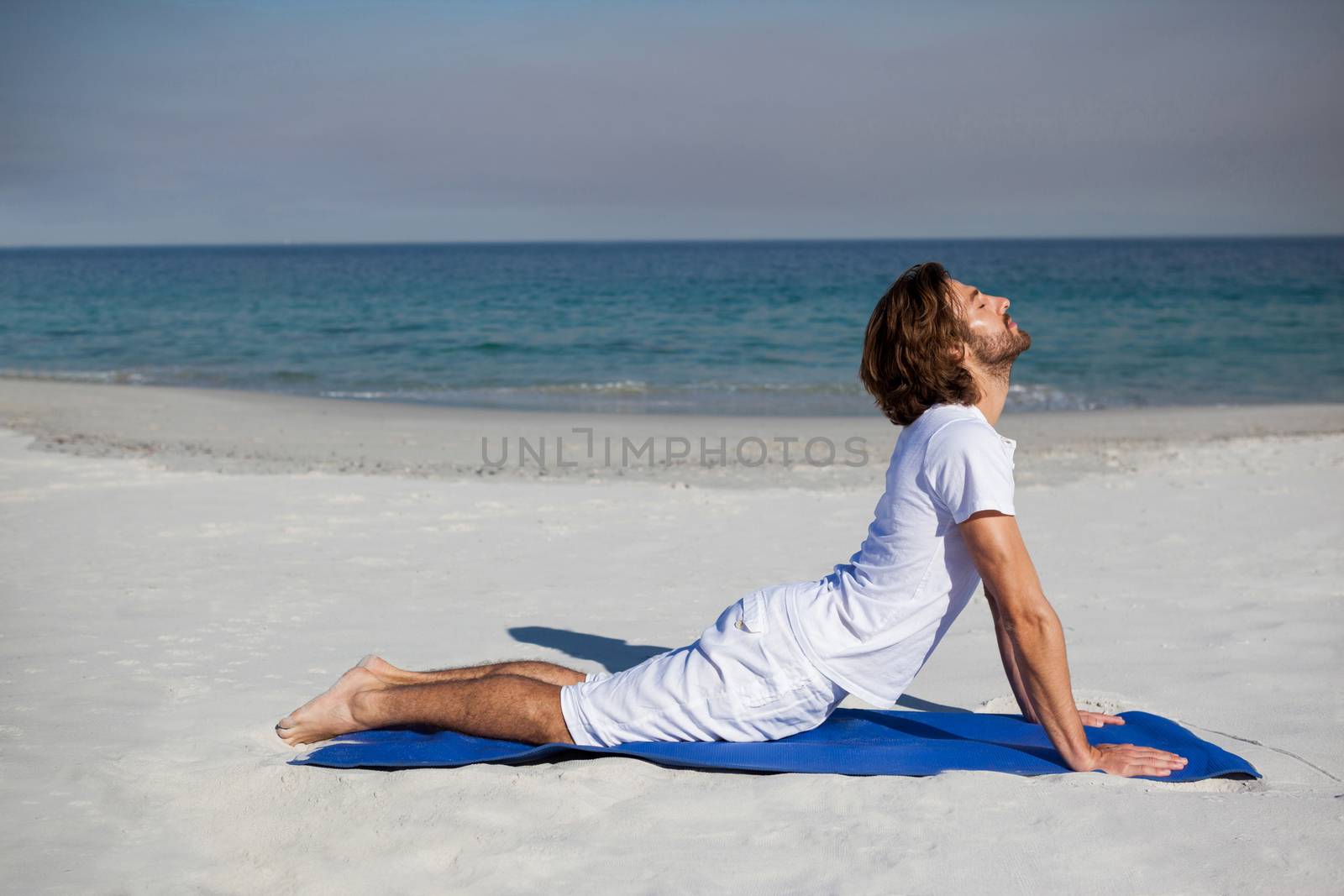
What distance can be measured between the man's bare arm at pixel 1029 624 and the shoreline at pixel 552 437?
492 centimetres

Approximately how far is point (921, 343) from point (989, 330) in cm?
20

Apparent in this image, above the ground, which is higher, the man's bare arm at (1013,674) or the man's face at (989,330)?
the man's face at (989,330)

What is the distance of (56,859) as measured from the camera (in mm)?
2645

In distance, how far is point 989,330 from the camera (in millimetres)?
2947

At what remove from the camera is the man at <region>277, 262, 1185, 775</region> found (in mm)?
2836

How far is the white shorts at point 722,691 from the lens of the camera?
120 inches

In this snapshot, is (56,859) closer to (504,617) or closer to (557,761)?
(557,761)

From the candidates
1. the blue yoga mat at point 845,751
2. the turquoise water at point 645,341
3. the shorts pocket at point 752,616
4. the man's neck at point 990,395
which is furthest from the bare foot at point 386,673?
the turquoise water at point 645,341

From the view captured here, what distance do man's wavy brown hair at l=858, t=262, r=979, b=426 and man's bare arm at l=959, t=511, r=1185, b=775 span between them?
38 cm

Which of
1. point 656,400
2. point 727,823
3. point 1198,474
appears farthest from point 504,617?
point 656,400

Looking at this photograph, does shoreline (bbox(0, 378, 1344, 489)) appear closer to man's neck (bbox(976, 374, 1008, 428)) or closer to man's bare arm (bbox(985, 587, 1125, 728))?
man's bare arm (bbox(985, 587, 1125, 728))

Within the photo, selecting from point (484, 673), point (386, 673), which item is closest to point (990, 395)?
point (484, 673)

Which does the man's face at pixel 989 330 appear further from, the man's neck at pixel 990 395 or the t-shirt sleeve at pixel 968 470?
the t-shirt sleeve at pixel 968 470

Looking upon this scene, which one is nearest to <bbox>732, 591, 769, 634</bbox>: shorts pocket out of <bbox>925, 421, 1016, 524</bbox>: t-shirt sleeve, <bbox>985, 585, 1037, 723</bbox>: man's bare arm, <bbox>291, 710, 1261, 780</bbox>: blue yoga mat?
<bbox>291, 710, 1261, 780</bbox>: blue yoga mat
